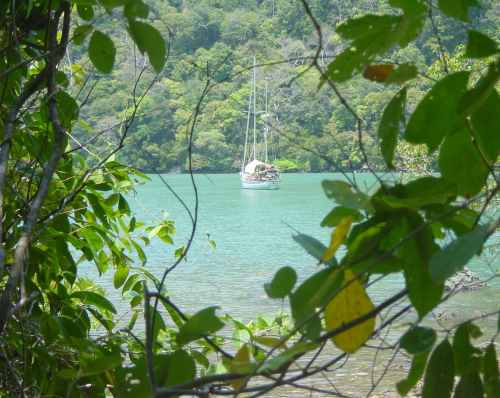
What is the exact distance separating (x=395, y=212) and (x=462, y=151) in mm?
69

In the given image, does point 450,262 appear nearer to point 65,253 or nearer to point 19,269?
point 19,269

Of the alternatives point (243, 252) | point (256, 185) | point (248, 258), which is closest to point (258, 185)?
point (256, 185)

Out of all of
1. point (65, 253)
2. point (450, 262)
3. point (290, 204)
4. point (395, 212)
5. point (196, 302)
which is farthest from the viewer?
point (290, 204)

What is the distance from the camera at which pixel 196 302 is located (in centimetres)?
1241

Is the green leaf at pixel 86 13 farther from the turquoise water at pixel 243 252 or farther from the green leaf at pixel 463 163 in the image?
the green leaf at pixel 463 163

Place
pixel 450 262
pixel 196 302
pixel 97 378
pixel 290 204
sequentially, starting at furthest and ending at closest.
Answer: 1. pixel 290 204
2. pixel 196 302
3. pixel 97 378
4. pixel 450 262

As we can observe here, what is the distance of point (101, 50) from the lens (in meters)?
0.80

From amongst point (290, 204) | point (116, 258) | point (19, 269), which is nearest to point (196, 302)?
point (116, 258)

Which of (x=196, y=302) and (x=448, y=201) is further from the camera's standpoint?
(x=196, y=302)

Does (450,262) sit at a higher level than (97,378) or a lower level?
higher

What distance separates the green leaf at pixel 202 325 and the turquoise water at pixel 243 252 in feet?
0.24

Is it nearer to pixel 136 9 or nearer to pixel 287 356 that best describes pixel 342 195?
pixel 287 356

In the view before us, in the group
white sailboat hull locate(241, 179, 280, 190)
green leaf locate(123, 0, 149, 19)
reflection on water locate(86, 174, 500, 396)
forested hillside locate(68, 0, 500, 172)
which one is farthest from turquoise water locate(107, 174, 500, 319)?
white sailboat hull locate(241, 179, 280, 190)

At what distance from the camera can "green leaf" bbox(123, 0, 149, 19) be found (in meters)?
0.65
